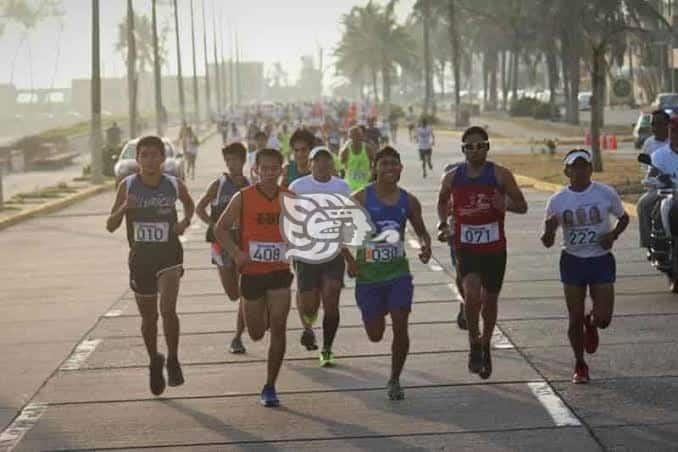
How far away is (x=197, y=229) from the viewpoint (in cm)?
2639

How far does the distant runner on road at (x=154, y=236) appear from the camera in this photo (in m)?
10.6

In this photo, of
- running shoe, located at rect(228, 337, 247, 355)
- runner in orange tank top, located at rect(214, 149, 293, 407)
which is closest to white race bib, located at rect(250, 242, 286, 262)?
runner in orange tank top, located at rect(214, 149, 293, 407)

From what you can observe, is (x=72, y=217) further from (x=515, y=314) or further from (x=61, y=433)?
(x=61, y=433)

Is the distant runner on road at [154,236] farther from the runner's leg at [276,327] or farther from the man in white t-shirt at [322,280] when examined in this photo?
the man in white t-shirt at [322,280]

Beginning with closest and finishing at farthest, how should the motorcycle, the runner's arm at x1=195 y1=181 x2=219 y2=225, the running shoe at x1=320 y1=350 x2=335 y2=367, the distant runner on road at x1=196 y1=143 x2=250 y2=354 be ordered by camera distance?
the running shoe at x1=320 y1=350 x2=335 y2=367 → the runner's arm at x1=195 y1=181 x2=219 y2=225 → the distant runner on road at x1=196 y1=143 x2=250 y2=354 → the motorcycle

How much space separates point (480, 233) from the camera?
10750 mm

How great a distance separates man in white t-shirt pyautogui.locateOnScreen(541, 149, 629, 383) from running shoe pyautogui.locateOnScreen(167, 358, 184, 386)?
265 centimetres

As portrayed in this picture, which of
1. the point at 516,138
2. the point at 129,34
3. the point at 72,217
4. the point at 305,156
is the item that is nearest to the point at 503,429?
the point at 305,156

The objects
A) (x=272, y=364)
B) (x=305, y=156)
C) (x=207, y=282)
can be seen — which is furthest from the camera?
(x=207, y=282)

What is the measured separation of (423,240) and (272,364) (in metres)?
1.32

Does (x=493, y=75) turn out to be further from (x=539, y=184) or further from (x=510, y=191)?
(x=510, y=191)

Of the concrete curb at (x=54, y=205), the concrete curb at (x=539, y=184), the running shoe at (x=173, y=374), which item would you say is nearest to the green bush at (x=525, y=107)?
the concrete curb at (x=54, y=205)

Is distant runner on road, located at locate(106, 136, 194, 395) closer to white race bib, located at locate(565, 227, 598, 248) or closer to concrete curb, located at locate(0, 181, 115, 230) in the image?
white race bib, located at locate(565, 227, 598, 248)

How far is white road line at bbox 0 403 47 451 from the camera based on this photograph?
9453 mm
